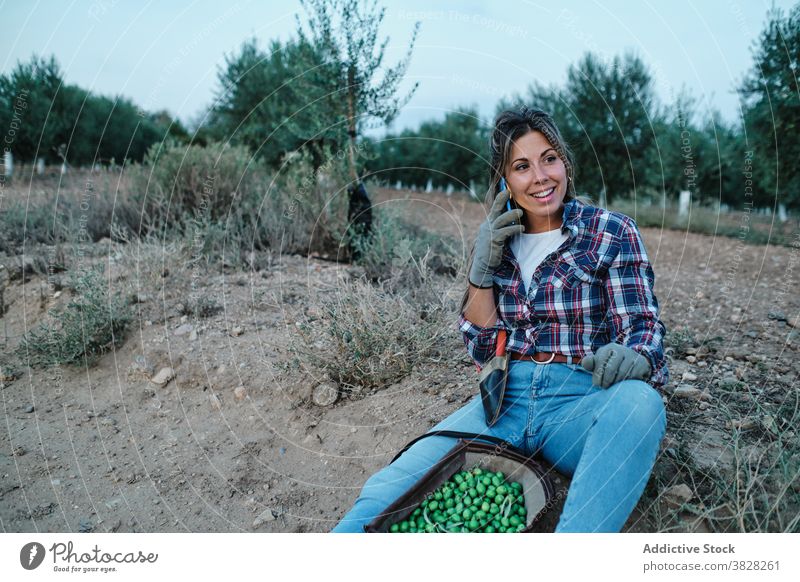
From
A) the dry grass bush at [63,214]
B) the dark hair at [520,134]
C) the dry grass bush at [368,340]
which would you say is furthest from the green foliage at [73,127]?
the dark hair at [520,134]

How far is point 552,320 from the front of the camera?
2453mm

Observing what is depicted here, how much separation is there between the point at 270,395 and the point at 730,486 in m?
2.63

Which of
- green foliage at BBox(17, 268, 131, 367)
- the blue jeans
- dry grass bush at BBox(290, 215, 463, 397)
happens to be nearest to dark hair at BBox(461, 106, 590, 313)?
the blue jeans

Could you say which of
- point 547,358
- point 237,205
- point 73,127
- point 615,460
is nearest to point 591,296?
point 547,358

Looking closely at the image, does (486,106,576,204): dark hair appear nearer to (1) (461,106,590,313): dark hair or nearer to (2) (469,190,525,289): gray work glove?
(1) (461,106,590,313): dark hair

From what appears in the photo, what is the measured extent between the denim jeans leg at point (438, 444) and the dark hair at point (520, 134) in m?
0.90

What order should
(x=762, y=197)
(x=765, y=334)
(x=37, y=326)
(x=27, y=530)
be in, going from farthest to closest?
(x=762, y=197), (x=37, y=326), (x=765, y=334), (x=27, y=530)

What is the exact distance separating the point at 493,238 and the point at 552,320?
0.44 metres

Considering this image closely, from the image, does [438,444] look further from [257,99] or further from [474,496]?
[257,99]

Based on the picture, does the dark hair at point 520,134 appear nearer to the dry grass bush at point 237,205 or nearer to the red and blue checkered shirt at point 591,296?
the red and blue checkered shirt at point 591,296

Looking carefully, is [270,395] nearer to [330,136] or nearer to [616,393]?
[616,393]

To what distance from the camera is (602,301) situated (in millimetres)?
2395

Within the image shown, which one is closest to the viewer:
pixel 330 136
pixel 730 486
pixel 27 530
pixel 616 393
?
pixel 616 393

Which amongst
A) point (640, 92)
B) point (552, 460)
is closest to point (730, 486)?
point (552, 460)
